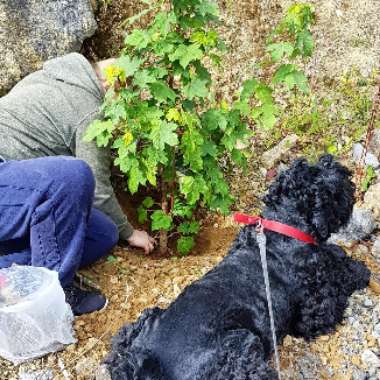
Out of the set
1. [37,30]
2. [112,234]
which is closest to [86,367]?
[112,234]

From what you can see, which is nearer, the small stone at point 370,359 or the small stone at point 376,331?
the small stone at point 370,359

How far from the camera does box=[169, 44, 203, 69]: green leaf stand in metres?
2.68

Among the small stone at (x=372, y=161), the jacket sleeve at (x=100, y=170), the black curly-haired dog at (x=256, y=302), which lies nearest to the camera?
the black curly-haired dog at (x=256, y=302)

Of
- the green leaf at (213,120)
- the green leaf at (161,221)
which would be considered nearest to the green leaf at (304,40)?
the green leaf at (213,120)

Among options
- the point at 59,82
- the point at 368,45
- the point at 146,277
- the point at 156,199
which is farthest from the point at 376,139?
the point at 59,82

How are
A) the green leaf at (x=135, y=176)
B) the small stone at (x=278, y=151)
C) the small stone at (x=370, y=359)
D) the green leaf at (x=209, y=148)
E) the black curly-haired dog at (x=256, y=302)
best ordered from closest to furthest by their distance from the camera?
the black curly-haired dog at (x=256, y=302), the small stone at (x=370, y=359), the green leaf at (x=135, y=176), the green leaf at (x=209, y=148), the small stone at (x=278, y=151)

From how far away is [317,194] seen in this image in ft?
9.01

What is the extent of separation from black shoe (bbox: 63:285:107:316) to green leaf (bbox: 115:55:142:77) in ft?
4.30

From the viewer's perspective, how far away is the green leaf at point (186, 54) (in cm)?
268

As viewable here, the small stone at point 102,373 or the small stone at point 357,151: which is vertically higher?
the small stone at point 357,151

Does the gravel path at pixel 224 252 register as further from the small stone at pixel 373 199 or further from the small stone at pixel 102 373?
the small stone at pixel 373 199

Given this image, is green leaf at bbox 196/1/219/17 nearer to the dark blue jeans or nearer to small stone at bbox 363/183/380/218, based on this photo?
the dark blue jeans

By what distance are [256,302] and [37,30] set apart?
322 centimetres

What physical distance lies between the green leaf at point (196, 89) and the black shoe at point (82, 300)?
51.7 inches
